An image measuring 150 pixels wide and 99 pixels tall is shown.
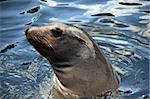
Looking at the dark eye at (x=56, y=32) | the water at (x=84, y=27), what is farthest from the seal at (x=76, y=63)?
the water at (x=84, y=27)

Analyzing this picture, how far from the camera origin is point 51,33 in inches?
223

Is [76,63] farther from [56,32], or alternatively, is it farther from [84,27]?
[84,27]

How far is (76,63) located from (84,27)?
2.61 meters

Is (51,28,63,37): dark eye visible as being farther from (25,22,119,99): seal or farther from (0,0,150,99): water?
(0,0,150,99): water

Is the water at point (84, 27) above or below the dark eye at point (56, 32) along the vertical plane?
below

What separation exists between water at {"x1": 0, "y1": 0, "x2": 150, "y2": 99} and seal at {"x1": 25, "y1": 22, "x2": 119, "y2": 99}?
1.20ft

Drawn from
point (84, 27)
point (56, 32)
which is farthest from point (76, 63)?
point (84, 27)

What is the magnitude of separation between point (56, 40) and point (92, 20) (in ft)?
9.83

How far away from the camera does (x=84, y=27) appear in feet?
27.4

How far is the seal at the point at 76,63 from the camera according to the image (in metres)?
5.69

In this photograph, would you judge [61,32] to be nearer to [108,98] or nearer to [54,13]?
[108,98]

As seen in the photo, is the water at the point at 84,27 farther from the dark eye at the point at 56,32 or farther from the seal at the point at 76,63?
the dark eye at the point at 56,32

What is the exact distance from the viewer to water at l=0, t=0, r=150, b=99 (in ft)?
21.2

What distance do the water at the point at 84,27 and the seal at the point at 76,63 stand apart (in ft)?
1.20
